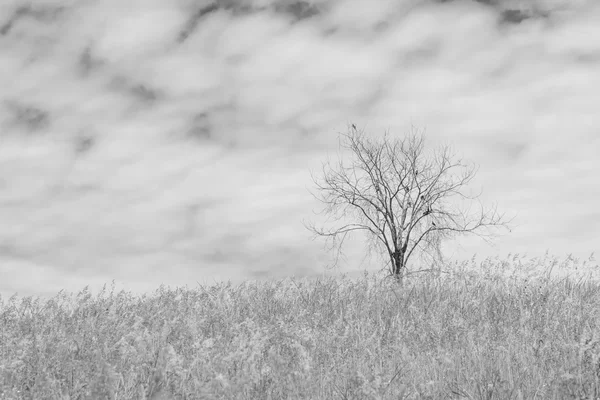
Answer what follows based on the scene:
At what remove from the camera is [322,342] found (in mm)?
6379

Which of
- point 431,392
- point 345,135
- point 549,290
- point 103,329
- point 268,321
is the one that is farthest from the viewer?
point 345,135

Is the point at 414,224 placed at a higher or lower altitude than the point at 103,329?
higher

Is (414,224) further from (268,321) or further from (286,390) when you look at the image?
(286,390)

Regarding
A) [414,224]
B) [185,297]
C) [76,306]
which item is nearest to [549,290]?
[185,297]

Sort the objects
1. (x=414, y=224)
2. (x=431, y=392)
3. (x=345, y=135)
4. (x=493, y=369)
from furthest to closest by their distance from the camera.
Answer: (x=345, y=135) < (x=414, y=224) < (x=493, y=369) < (x=431, y=392)

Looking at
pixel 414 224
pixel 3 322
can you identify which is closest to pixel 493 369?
pixel 3 322

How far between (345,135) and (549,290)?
19.2m

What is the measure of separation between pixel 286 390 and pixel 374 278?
6.03 metres

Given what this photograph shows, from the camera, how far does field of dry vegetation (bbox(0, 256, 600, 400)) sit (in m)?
4.35

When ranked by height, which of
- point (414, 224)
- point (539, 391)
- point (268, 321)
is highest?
point (414, 224)

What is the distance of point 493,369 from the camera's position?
5.09 meters

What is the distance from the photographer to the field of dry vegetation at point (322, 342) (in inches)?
171

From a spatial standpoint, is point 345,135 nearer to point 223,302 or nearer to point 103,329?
point 223,302

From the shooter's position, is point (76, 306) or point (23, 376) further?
point (76, 306)
